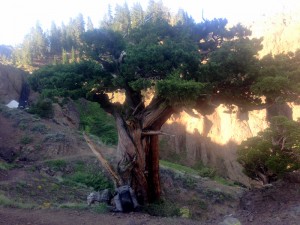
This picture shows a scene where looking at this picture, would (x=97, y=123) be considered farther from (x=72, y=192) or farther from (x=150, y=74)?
(x=150, y=74)

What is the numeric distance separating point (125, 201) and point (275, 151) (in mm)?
6175

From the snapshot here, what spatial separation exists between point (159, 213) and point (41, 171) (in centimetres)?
1106

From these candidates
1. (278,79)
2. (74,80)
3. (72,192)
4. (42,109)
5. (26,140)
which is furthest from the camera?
(42,109)

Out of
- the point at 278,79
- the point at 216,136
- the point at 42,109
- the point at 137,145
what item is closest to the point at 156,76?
the point at 137,145

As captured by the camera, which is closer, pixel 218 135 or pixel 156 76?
pixel 156 76

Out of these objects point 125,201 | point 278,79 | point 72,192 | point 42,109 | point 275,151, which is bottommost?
point 72,192

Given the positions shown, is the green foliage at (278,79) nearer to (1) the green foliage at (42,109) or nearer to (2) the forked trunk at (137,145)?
(2) the forked trunk at (137,145)

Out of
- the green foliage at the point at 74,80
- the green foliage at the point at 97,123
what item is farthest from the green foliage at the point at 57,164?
the green foliage at the point at 97,123

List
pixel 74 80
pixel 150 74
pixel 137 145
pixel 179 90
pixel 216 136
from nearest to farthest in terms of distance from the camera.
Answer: pixel 179 90 → pixel 150 74 → pixel 74 80 → pixel 137 145 → pixel 216 136

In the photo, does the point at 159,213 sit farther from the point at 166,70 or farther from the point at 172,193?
the point at 172,193

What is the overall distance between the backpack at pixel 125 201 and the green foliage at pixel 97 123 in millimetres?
22768

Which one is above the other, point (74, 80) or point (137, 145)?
point (74, 80)

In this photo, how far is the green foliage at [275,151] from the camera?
1354 cm

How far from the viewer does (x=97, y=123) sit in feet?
136
